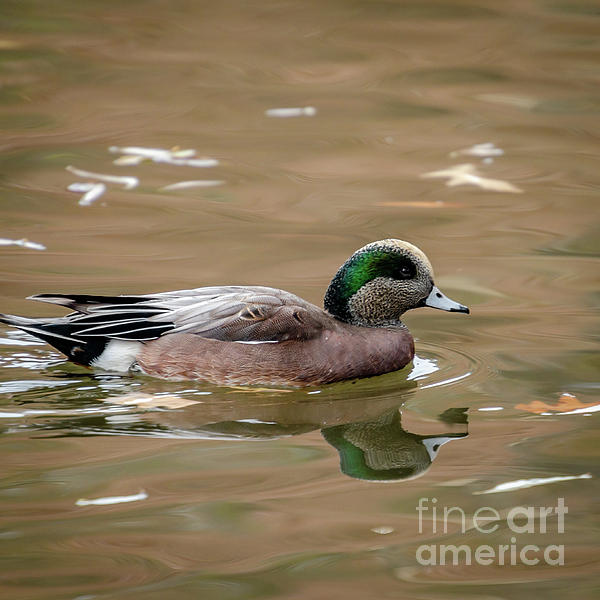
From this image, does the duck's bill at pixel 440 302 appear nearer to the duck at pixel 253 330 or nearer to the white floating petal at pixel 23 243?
the duck at pixel 253 330

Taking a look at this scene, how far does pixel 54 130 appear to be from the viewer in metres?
11.5

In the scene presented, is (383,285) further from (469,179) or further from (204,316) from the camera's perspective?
(469,179)

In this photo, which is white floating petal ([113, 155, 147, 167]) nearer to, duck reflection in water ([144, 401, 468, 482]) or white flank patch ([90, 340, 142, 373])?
white flank patch ([90, 340, 142, 373])

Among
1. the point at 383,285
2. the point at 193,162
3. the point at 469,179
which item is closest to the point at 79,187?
the point at 193,162

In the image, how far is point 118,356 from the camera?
648 cm

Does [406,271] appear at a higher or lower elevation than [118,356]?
higher

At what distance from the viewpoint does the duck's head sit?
6699 millimetres

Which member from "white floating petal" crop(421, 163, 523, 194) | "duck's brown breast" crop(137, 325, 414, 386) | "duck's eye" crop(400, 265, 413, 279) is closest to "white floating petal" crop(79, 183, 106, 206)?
"white floating petal" crop(421, 163, 523, 194)

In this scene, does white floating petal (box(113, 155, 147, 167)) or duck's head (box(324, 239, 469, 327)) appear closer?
duck's head (box(324, 239, 469, 327))

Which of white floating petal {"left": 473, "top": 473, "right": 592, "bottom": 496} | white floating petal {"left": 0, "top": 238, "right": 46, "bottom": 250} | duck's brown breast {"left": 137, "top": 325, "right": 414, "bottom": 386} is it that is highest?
white floating petal {"left": 0, "top": 238, "right": 46, "bottom": 250}

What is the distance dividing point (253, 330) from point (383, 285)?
873mm

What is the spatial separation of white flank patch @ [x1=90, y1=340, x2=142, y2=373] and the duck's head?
1.21 meters

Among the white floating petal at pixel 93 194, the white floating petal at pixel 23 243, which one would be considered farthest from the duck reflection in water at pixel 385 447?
the white floating petal at pixel 93 194

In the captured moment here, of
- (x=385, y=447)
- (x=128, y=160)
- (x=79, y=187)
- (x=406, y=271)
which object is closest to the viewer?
(x=385, y=447)
